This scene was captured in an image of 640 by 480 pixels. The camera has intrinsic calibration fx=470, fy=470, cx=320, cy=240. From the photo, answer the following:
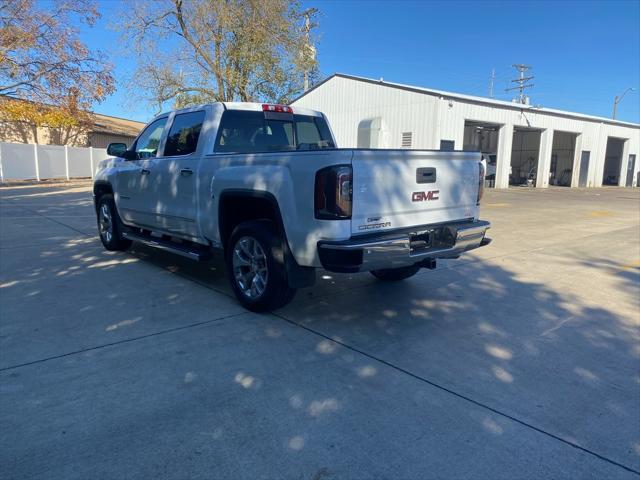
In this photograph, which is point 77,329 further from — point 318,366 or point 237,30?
point 237,30

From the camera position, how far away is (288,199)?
396cm

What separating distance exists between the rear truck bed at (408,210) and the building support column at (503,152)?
2441cm

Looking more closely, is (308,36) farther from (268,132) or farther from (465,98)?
(268,132)

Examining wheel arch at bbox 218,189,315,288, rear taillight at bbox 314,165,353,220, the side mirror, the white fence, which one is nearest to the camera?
rear taillight at bbox 314,165,353,220

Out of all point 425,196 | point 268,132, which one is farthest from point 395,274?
point 268,132

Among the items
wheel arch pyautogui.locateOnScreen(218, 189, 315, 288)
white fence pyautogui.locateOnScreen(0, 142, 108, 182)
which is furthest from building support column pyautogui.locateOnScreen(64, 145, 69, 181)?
→ wheel arch pyautogui.locateOnScreen(218, 189, 315, 288)

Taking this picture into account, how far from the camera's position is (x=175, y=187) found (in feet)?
18.1

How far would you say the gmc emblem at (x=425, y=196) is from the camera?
13.8 feet

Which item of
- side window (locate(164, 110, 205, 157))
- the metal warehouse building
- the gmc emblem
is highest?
the metal warehouse building

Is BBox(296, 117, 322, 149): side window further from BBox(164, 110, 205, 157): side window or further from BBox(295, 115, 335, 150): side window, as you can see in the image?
BBox(164, 110, 205, 157): side window

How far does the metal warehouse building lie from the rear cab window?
31.1 feet

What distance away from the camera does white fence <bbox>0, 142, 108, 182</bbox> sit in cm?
2478

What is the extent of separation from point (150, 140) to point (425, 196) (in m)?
4.05

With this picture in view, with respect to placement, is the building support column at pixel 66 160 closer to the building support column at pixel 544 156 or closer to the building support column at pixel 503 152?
the building support column at pixel 503 152
